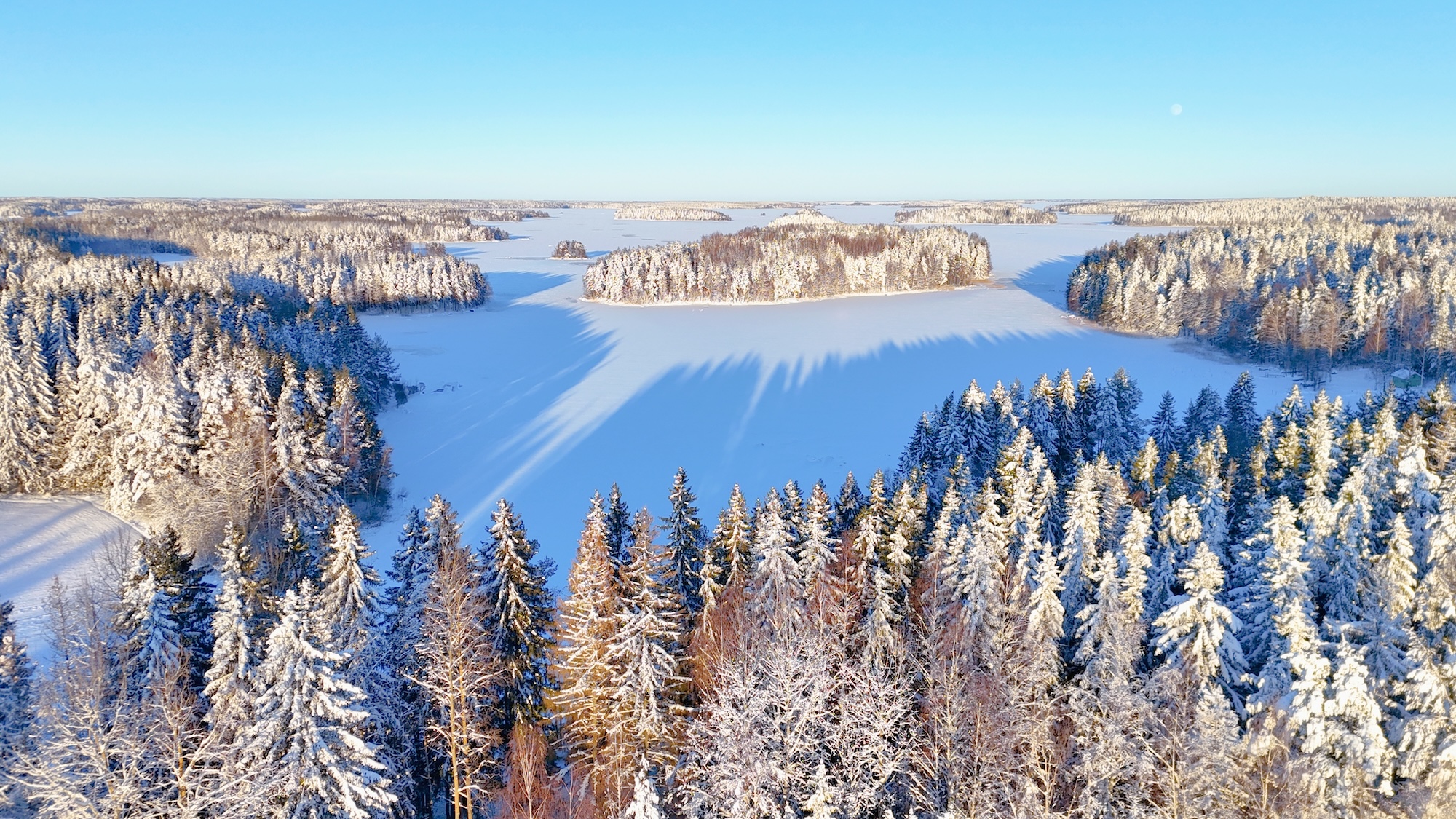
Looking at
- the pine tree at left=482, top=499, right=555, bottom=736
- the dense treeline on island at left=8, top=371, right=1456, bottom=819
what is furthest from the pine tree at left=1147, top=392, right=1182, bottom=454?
the pine tree at left=482, top=499, right=555, bottom=736

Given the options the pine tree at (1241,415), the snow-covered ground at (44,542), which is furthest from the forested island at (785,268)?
the snow-covered ground at (44,542)

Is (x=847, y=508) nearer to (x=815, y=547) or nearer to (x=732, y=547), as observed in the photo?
(x=732, y=547)

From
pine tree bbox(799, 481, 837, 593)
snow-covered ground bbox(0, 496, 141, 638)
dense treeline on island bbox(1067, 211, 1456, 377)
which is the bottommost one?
snow-covered ground bbox(0, 496, 141, 638)

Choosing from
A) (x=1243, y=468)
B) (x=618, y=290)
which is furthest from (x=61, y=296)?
(x=1243, y=468)

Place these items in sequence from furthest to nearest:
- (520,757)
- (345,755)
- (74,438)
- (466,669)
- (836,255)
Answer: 1. (836,255)
2. (74,438)
3. (520,757)
4. (466,669)
5. (345,755)

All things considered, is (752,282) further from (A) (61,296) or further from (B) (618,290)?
(A) (61,296)

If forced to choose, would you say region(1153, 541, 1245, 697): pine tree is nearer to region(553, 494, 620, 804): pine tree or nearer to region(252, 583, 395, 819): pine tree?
region(553, 494, 620, 804): pine tree
